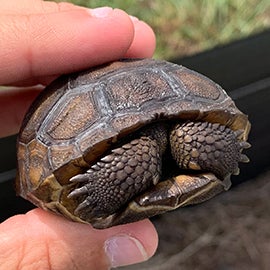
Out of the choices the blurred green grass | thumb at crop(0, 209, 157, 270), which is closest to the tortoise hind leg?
thumb at crop(0, 209, 157, 270)

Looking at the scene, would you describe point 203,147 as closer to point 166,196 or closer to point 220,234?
point 166,196

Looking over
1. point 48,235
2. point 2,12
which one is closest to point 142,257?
point 48,235

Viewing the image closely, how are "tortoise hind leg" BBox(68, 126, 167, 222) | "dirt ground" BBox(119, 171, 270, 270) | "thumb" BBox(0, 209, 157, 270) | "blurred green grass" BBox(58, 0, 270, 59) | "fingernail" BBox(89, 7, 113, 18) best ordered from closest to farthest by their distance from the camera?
"tortoise hind leg" BBox(68, 126, 167, 222) < "thumb" BBox(0, 209, 157, 270) < "fingernail" BBox(89, 7, 113, 18) < "dirt ground" BBox(119, 171, 270, 270) < "blurred green grass" BBox(58, 0, 270, 59)

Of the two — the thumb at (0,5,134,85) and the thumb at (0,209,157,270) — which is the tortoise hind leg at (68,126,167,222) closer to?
the thumb at (0,209,157,270)

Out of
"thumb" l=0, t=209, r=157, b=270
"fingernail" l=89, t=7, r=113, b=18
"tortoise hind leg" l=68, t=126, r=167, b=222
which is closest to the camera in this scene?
"tortoise hind leg" l=68, t=126, r=167, b=222

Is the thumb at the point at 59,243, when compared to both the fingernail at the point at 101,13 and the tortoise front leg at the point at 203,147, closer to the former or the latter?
the tortoise front leg at the point at 203,147

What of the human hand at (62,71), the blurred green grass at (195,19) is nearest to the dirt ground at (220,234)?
the blurred green grass at (195,19)

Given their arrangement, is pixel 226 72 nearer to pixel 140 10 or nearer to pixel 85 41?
pixel 140 10

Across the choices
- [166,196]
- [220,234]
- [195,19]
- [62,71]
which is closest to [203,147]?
[166,196]
